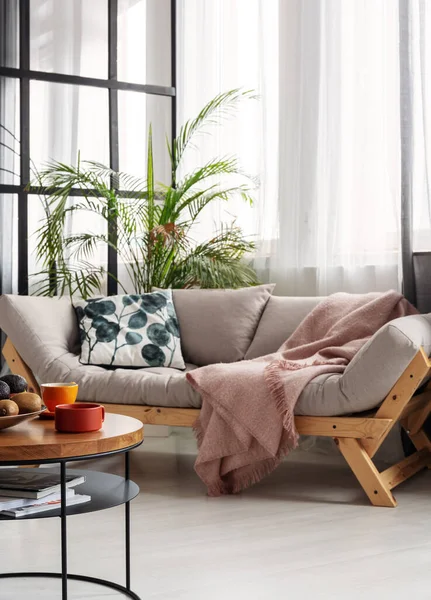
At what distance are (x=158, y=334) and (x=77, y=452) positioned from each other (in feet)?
6.72

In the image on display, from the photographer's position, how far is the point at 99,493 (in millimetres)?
2076

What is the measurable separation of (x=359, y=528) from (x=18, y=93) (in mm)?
2997

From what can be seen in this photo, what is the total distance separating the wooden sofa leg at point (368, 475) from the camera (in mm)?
3039

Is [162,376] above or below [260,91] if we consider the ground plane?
below

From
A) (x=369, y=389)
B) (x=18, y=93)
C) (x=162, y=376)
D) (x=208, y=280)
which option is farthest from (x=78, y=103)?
(x=369, y=389)

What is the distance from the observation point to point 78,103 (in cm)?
477

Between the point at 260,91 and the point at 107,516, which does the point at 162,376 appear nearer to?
the point at 107,516

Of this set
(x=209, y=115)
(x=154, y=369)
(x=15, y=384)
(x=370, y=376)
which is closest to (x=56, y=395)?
(x=15, y=384)

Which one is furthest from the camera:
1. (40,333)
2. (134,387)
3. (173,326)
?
(173,326)

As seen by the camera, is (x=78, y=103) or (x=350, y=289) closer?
(x=350, y=289)

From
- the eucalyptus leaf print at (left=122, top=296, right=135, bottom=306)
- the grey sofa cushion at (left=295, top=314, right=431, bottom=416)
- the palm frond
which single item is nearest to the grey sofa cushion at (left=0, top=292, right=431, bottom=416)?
the grey sofa cushion at (left=295, top=314, right=431, bottom=416)

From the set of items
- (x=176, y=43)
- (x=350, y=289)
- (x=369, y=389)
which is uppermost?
(x=176, y=43)

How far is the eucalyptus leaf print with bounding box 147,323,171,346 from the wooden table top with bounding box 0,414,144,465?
1754 mm

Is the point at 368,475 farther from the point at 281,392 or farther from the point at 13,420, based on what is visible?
the point at 13,420
